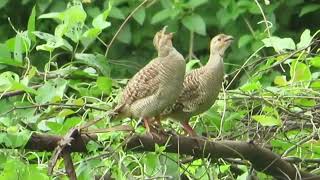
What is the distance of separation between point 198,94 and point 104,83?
0.95 ft

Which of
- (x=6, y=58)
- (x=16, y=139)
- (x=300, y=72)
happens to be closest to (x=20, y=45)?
(x=6, y=58)

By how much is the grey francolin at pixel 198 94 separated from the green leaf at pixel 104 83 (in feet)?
0.60

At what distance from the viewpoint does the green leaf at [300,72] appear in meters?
3.05

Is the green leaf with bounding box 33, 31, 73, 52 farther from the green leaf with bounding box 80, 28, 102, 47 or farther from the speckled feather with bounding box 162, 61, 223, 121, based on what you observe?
the speckled feather with bounding box 162, 61, 223, 121

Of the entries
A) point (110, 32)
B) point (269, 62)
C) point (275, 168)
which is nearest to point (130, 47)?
point (110, 32)

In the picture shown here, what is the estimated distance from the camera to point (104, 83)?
2762 mm

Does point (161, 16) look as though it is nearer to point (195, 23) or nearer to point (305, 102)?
point (195, 23)

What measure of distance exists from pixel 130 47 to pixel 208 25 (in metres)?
0.39

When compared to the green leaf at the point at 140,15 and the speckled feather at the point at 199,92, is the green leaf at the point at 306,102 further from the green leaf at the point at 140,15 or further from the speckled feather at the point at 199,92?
the green leaf at the point at 140,15

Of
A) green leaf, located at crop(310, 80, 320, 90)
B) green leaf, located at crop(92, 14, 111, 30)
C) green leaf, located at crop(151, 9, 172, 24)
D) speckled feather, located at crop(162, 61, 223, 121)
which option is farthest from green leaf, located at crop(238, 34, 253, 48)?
green leaf, located at crop(92, 14, 111, 30)

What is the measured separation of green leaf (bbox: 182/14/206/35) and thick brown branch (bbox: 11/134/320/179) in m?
1.73

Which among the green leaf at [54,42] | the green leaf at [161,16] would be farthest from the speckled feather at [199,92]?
the green leaf at [161,16]

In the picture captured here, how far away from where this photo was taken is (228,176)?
3.11 metres

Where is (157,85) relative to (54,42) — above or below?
below
